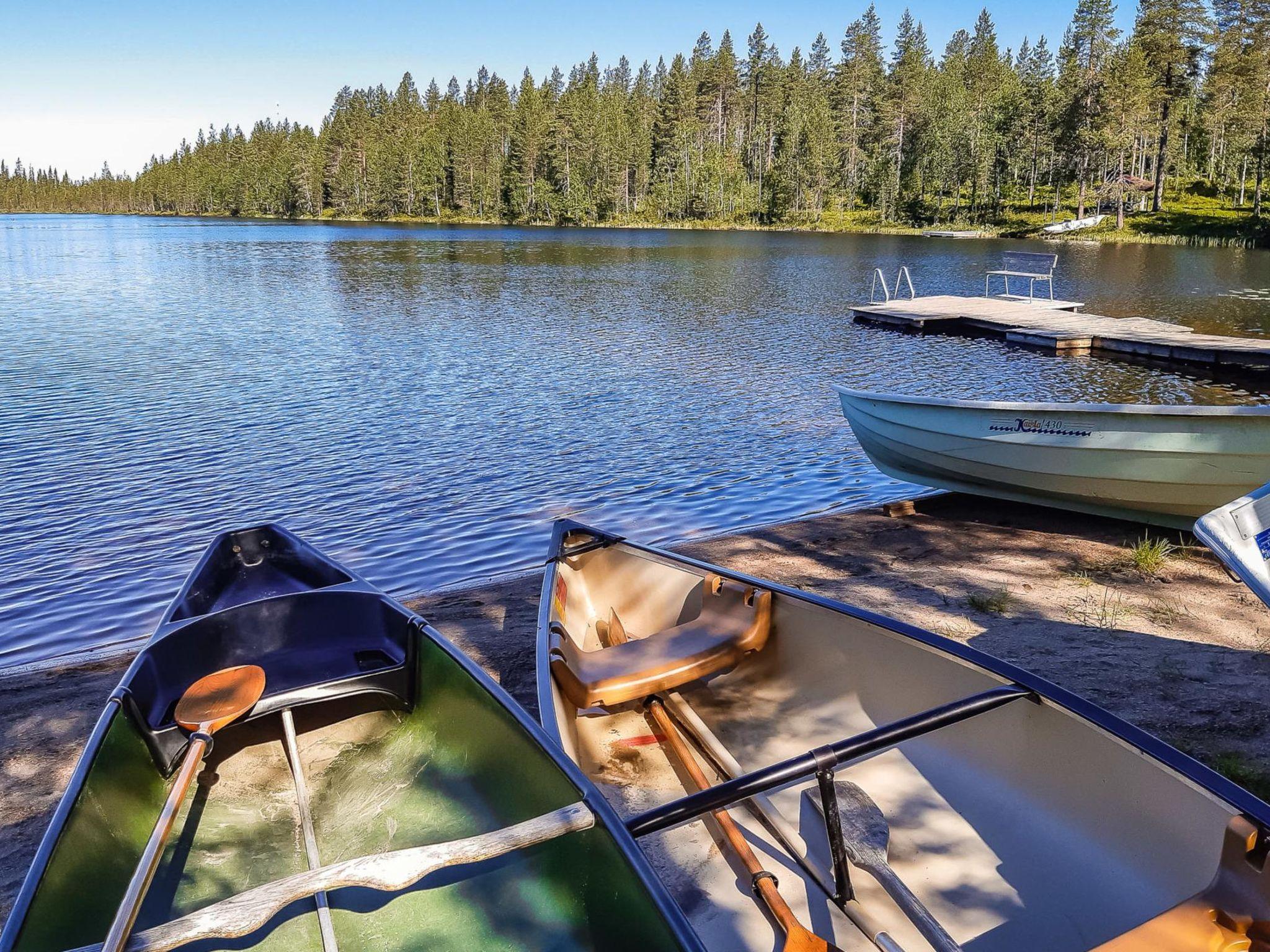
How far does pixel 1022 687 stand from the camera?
3.23 metres

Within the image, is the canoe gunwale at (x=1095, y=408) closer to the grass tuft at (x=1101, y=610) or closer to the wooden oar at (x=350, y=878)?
the grass tuft at (x=1101, y=610)

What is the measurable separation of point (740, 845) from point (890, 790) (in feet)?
2.48

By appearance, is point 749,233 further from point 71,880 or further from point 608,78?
point 71,880

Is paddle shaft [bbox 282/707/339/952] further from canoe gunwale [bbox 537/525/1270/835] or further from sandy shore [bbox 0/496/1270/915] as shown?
sandy shore [bbox 0/496/1270/915]

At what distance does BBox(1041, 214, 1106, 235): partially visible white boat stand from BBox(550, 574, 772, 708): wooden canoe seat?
7326cm

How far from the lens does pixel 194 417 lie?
48.6 feet

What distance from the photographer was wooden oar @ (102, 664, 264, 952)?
2908 millimetres

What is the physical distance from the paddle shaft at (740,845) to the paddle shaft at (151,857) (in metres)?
1.91

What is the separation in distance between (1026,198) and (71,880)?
9289 cm

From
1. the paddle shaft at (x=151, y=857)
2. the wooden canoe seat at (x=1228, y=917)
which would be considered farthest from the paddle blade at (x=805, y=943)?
the paddle shaft at (x=151, y=857)

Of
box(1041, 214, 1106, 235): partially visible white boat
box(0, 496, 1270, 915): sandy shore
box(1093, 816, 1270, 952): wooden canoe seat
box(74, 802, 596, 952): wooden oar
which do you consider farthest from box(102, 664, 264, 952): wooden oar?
box(1041, 214, 1106, 235): partially visible white boat

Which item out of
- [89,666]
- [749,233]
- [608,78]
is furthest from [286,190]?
[89,666]

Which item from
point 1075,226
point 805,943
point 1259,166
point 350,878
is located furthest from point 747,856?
point 1075,226

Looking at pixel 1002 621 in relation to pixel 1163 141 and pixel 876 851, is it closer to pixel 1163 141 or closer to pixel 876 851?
pixel 876 851
